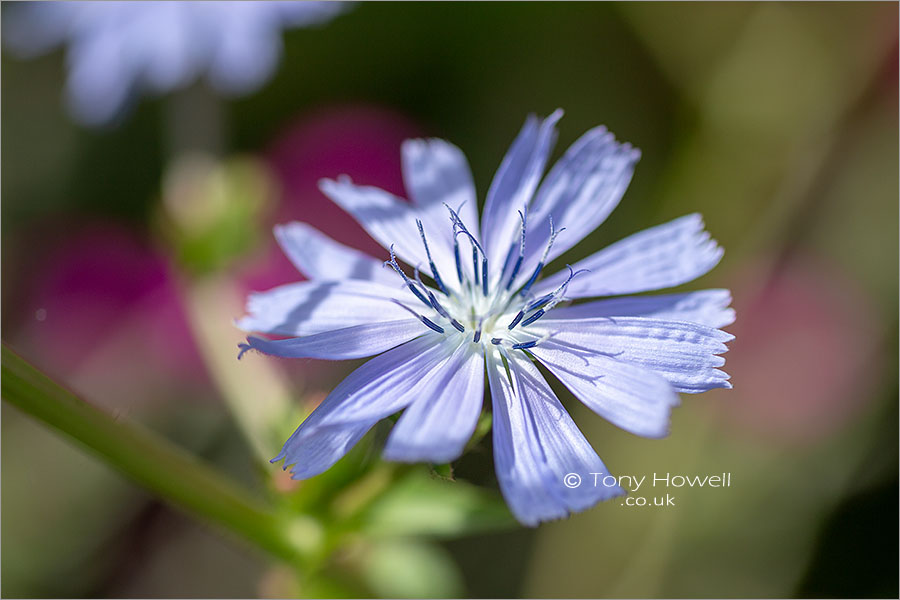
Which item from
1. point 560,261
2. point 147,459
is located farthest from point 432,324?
point 560,261

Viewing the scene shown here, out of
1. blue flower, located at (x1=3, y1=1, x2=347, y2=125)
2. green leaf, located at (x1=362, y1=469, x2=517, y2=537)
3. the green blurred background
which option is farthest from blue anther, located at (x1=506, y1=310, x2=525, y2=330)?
blue flower, located at (x1=3, y1=1, x2=347, y2=125)

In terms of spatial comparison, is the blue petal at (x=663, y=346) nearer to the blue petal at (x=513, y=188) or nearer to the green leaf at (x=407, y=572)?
the blue petal at (x=513, y=188)

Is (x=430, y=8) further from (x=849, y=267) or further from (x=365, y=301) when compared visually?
(x=365, y=301)

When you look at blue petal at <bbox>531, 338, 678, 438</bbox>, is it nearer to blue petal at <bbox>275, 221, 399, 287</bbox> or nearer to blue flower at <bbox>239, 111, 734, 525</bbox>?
blue flower at <bbox>239, 111, 734, 525</bbox>

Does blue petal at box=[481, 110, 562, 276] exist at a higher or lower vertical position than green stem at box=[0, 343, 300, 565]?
higher

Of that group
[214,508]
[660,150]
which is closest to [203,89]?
[660,150]

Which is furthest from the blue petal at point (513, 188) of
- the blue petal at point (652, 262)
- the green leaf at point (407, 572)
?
the green leaf at point (407, 572)
